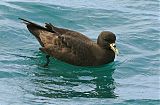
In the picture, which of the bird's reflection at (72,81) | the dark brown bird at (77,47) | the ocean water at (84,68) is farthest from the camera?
the dark brown bird at (77,47)

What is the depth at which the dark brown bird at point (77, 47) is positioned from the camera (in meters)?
11.0

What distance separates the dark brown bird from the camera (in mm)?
10961

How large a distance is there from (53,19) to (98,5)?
1771mm

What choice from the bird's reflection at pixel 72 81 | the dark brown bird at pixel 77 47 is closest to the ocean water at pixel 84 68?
the bird's reflection at pixel 72 81

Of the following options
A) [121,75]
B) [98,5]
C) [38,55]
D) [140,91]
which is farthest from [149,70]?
[98,5]

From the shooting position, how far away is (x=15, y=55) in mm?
11023

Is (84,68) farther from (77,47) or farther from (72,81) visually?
(72,81)

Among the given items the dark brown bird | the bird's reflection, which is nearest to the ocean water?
the bird's reflection

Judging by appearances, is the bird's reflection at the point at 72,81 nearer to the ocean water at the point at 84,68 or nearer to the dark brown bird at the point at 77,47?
the ocean water at the point at 84,68

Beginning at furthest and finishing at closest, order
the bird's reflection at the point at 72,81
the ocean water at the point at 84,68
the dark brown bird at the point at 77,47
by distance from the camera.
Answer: the dark brown bird at the point at 77,47 < the bird's reflection at the point at 72,81 < the ocean water at the point at 84,68

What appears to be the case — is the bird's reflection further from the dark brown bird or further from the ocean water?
the dark brown bird

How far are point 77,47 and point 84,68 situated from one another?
15.5 inches

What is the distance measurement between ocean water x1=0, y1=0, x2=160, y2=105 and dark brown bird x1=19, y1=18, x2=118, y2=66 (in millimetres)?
136

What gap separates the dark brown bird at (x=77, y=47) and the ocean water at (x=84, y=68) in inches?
5.4
